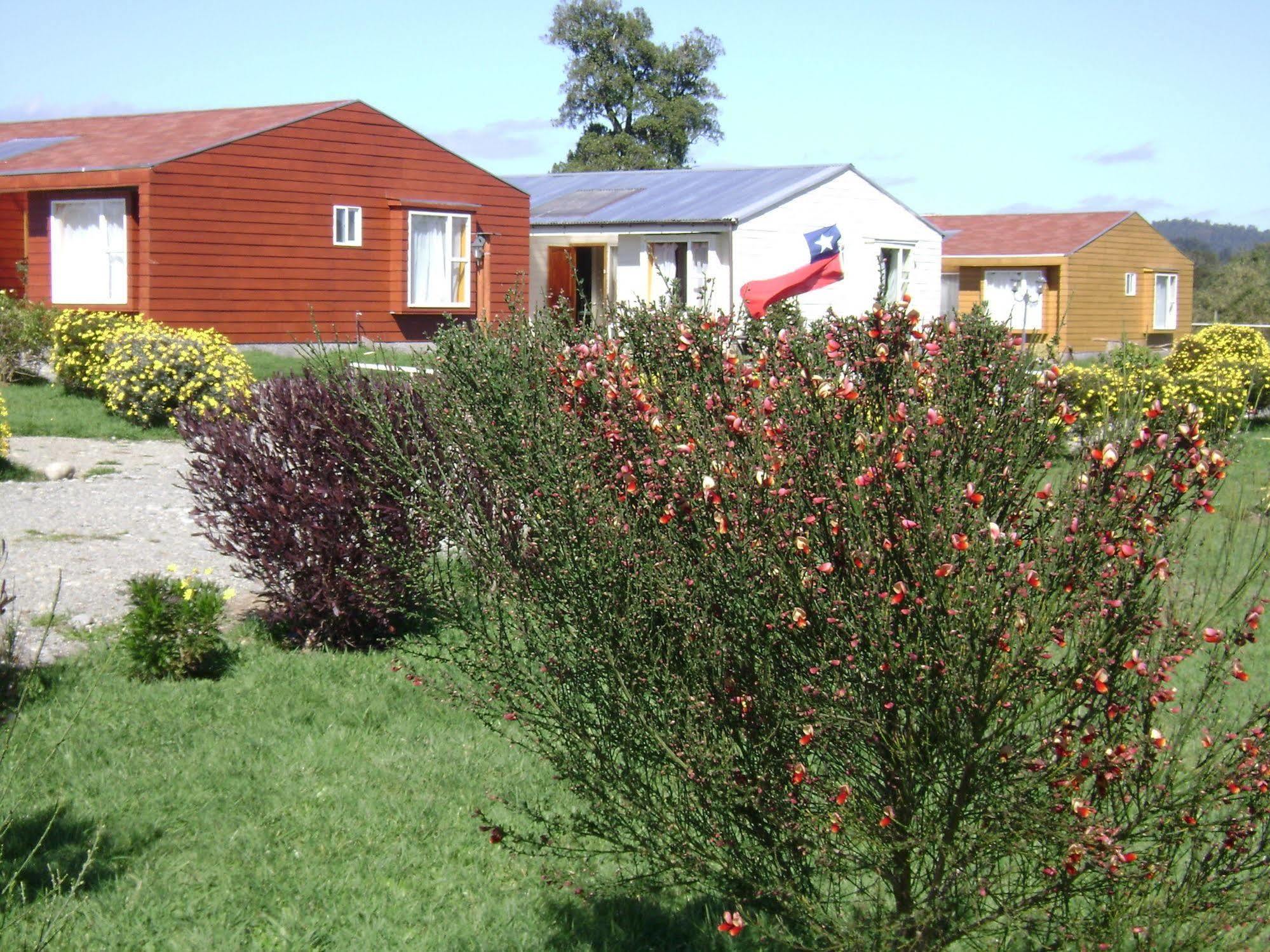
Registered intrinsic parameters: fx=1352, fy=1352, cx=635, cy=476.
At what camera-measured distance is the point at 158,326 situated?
1648 centimetres

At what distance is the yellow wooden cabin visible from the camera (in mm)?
33625

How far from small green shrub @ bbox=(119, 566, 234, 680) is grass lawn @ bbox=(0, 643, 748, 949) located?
120 millimetres

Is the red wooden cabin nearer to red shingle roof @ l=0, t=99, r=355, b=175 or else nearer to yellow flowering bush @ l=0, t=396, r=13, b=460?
red shingle roof @ l=0, t=99, r=355, b=175

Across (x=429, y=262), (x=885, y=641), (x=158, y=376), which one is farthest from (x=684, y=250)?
(x=885, y=641)

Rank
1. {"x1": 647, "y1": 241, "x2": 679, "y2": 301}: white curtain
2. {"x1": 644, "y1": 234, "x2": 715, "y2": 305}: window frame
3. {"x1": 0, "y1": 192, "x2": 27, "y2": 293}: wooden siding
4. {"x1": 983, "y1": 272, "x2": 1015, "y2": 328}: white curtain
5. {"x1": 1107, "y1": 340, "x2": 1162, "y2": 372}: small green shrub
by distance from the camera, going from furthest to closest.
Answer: {"x1": 983, "y1": 272, "x2": 1015, "y2": 328}: white curtain < {"x1": 647, "y1": 241, "x2": 679, "y2": 301}: white curtain < {"x1": 644, "y1": 234, "x2": 715, "y2": 305}: window frame < {"x1": 0, "y1": 192, "x2": 27, "y2": 293}: wooden siding < {"x1": 1107, "y1": 340, "x2": 1162, "y2": 372}: small green shrub

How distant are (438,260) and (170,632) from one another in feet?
58.5

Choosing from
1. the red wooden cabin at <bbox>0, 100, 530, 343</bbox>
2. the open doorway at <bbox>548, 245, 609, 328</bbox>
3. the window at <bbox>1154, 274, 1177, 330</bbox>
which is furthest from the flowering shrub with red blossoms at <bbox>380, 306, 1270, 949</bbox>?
the window at <bbox>1154, 274, 1177, 330</bbox>

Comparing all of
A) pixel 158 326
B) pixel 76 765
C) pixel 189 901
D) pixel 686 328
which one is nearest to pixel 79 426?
pixel 158 326

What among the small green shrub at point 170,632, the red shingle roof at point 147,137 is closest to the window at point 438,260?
the red shingle roof at point 147,137

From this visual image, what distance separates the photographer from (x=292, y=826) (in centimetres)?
461

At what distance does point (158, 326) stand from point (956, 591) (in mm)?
15575

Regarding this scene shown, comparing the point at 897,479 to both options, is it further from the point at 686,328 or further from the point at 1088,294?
the point at 1088,294

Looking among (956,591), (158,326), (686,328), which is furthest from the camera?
(158,326)

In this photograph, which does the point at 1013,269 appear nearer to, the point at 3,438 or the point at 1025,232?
the point at 1025,232
